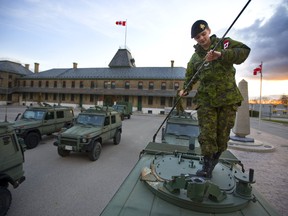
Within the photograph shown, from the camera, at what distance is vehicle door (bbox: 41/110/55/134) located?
31.0ft

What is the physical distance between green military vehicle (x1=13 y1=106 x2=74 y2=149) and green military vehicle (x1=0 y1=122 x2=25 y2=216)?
465 cm

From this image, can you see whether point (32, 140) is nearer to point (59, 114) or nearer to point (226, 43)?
point (59, 114)

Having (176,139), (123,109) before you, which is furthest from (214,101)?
(123,109)

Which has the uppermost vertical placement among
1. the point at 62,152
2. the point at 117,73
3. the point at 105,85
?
the point at 117,73

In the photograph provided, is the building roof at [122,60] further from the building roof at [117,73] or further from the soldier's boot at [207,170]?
the soldier's boot at [207,170]

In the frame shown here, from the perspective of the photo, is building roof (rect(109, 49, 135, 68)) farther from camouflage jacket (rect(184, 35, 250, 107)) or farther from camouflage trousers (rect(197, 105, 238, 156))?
camouflage trousers (rect(197, 105, 238, 156))

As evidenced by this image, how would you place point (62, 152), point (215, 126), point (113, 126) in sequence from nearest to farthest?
1. point (215, 126)
2. point (62, 152)
3. point (113, 126)

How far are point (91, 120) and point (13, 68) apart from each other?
2036 inches

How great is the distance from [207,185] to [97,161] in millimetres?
6458

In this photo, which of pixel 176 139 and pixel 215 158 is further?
pixel 176 139

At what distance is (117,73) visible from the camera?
40531 millimetres

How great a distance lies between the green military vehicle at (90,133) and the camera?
7.04m

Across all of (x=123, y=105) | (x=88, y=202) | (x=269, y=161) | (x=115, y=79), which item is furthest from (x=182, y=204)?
(x=115, y=79)

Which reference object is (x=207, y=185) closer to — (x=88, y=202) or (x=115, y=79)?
(x=88, y=202)
